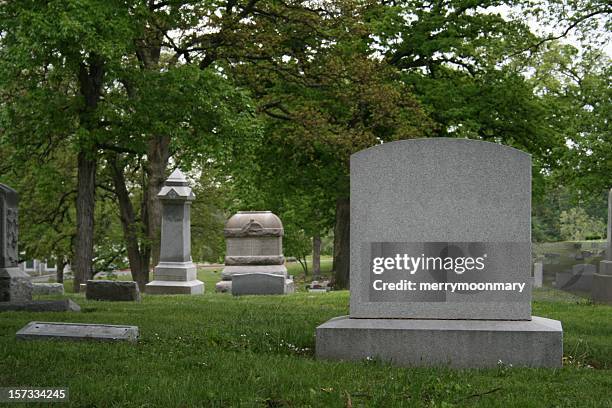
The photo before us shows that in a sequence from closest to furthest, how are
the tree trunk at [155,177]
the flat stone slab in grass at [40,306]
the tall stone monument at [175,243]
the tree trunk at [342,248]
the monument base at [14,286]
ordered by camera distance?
1. the flat stone slab in grass at [40,306]
2. the monument base at [14,286]
3. the tall stone monument at [175,243]
4. the tree trunk at [155,177]
5. the tree trunk at [342,248]

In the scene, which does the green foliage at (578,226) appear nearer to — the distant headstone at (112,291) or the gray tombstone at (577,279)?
the gray tombstone at (577,279)

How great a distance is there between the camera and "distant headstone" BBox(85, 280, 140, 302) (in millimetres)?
15188

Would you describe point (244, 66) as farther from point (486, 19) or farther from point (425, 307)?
point (425, 307)

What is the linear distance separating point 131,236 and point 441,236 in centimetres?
1989

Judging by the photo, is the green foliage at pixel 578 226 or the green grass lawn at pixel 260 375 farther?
the green foliage at pixel 578 226

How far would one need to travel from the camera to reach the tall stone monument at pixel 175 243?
2102 cm

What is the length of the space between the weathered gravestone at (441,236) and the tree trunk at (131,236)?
1870cm

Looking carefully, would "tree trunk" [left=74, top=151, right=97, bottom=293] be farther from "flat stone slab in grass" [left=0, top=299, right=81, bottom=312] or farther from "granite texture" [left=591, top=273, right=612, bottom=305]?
"granite texture" [left=591, top=273, right=612, bottom=305]

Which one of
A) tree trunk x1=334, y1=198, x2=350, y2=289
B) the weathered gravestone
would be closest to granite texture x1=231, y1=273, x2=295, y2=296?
tree trunk x1=334, y1=198, x2=350, y2=289

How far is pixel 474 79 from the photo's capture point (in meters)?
27.5

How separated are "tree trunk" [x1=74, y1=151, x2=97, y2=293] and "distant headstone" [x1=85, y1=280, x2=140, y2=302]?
4.97 m

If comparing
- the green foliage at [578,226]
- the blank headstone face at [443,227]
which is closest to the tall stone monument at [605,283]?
the blank headstone face at [443,227]

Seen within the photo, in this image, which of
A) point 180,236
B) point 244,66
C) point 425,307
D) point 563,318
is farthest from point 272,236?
point 425,307

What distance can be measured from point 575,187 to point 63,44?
19461 millimetres
